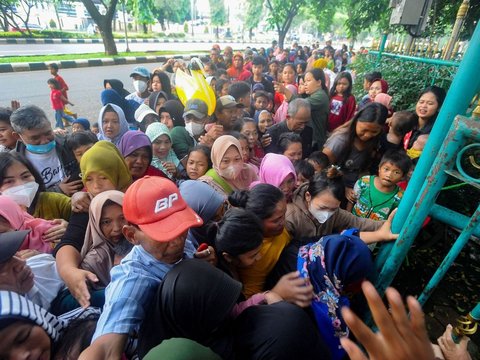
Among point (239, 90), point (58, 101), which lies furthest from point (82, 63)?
point (239, 90)

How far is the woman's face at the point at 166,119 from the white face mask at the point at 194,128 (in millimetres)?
332

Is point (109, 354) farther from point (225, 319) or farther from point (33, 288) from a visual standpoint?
point (33, 288)

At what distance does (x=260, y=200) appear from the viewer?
1.65m

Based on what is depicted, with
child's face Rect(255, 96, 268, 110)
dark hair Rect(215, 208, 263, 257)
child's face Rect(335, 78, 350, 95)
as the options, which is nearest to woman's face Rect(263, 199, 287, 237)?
dark hair Rect(215, 208, 263, 257)

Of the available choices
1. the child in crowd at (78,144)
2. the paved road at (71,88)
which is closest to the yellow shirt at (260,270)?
the child in crowd at (78,144)

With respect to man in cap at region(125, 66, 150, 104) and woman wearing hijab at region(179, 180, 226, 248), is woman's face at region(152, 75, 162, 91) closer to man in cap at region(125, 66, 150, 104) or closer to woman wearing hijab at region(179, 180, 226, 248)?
man in cap at region(125, 66, 150, 104)

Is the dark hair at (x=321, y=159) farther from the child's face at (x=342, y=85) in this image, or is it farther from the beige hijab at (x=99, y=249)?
the child's face at (x=342, y=85)

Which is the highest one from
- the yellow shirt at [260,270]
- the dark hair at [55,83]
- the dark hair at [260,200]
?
the dark hair at [260,200]

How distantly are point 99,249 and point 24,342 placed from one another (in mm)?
693

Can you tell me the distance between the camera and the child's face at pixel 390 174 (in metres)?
2.24

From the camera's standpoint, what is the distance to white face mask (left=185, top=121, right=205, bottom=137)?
3293 mm

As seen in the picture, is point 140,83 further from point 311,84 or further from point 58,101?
point 311,84

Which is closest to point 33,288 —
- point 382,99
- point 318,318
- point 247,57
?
point 318,318

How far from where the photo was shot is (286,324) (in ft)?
3.46
